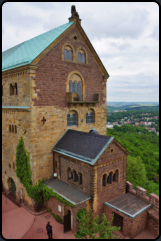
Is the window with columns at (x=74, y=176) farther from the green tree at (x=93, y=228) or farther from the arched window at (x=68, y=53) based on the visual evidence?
the arched window at (x=68, y=53)

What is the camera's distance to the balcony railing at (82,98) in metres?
22.3

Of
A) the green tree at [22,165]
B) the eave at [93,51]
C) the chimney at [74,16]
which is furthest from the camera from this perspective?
the eave at [93,51]

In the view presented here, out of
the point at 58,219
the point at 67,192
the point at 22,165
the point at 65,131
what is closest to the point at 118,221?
the point at 67,192

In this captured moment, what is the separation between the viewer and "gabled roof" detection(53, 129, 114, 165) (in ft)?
58.2

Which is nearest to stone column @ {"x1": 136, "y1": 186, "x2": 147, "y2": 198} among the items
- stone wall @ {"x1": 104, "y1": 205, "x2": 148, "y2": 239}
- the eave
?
stone wall @ {"x1": 104, "y1": 205, "x2": 148, "y2": 239}

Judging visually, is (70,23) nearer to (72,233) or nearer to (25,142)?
(25,142)

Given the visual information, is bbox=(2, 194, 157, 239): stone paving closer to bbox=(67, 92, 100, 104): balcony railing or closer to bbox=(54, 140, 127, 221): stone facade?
bbox=(54, 140, 127, 221): stone facade

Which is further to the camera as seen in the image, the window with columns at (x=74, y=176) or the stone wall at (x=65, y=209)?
the window with columns at (x=74, y=176)

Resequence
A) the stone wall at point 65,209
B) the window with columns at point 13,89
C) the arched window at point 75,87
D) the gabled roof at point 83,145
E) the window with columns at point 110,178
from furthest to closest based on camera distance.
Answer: the arched window at point 75,87 < the window with columns at point 13,89 < the window with columns at point 110,178 < the gabled roof at point 83,145 < the stone wall at point 65,209

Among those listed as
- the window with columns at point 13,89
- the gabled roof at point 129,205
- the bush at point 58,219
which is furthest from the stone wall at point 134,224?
the window with columns at point 13,89

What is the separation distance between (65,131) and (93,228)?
10.7 metres

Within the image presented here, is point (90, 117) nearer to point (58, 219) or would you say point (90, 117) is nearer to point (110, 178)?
point (110, 178)

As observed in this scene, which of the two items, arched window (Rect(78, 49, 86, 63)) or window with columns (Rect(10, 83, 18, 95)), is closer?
window with columns (Rect(10, 83, 18, 95))

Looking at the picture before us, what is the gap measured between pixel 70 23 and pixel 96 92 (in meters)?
8.90
